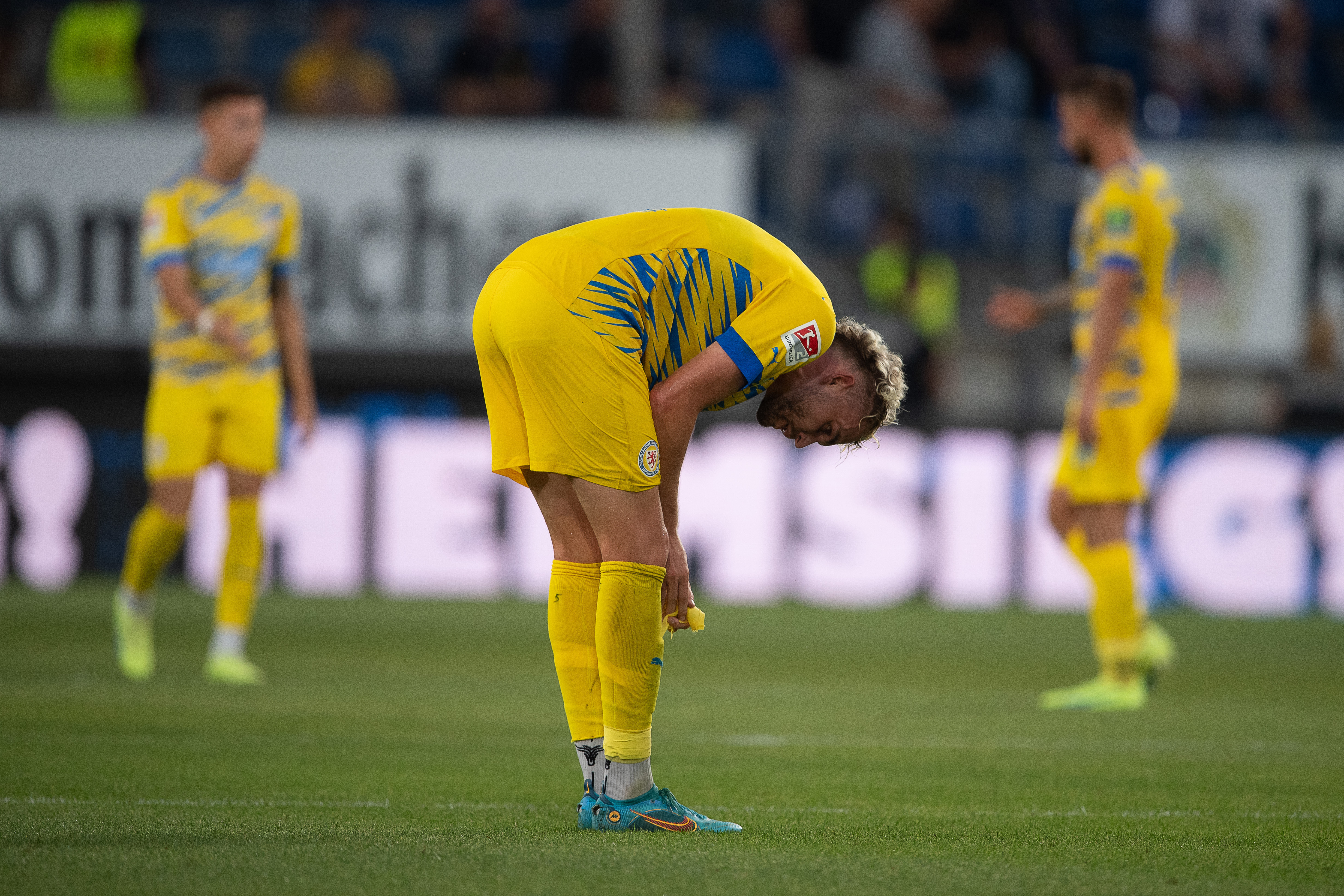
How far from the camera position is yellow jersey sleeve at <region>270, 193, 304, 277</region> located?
7488mm

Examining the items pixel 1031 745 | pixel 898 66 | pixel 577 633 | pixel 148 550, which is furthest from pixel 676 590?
pixel 898 66

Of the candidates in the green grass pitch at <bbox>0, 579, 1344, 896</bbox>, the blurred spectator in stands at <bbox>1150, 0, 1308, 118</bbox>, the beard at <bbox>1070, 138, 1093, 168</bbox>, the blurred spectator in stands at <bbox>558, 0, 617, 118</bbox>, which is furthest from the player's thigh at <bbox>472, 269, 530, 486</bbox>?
the blurred spectator in stands at <bbox>1150, 0, 1308, 118</bbox>

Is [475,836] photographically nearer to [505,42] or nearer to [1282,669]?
[1282,669]

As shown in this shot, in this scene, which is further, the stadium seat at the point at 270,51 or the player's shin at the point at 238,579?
the stadium seat at the point at 270,51

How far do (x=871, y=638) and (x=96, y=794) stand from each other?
653 cm

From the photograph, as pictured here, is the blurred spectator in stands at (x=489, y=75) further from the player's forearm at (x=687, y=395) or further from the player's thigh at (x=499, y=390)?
the player's forearm at (x=687, y=395)

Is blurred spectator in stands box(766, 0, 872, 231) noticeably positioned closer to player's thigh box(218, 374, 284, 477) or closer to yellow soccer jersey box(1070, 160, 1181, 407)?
yellow soccer jersey box(1070, 160, 1181, 407)

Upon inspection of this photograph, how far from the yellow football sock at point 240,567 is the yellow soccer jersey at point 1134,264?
3.61 metres

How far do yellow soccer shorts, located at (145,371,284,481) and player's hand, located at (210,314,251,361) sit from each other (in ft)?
0.42

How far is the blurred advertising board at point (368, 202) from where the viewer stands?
1288 centimetres

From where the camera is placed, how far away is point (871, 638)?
10125 millimetres

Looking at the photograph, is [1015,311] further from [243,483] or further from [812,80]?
[812,80]

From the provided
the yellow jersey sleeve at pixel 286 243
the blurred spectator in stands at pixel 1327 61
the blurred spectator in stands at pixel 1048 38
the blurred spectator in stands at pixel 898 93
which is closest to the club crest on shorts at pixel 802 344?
the yellow jersey sleeve at pixel 286 243

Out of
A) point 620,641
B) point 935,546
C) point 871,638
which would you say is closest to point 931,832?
point 620,641
